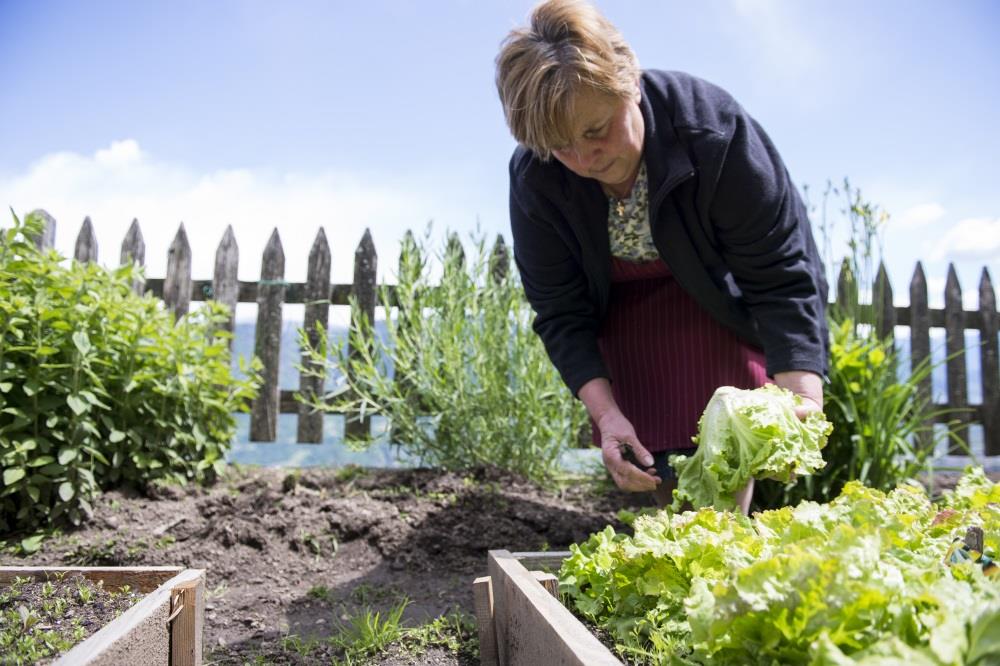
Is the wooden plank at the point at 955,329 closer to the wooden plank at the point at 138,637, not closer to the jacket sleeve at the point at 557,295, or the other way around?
the jacket sleeve at the point at 557,295

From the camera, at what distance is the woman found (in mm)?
2232

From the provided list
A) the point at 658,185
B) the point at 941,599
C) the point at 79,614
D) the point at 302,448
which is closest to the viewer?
the point at 941,599

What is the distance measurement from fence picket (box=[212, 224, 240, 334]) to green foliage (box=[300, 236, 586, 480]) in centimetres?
221

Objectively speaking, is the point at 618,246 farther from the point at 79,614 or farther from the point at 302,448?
the point at 302,448

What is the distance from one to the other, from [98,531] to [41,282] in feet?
3.49

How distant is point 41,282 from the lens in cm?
309

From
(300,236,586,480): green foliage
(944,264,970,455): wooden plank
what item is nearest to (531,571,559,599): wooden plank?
(300,236,586,480): green foliage

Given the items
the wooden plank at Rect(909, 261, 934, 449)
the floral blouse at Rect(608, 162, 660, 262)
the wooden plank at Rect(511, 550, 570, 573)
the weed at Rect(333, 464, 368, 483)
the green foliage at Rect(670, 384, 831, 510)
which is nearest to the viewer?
the green foliage at Rect(670, 384, 831, 510)

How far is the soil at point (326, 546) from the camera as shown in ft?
7.65

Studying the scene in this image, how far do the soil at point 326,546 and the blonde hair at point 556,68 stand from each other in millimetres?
1545

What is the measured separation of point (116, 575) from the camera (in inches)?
74.4

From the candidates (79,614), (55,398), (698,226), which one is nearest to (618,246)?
(698,226)

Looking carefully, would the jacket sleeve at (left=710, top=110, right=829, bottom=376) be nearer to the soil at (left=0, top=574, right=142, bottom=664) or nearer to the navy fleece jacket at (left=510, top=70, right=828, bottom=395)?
the navy fleece jacket at (left=510, top=70, right=828, bottom=395)

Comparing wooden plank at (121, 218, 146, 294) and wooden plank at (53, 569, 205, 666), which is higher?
wooden plank at (121, 218, 146, 294)
